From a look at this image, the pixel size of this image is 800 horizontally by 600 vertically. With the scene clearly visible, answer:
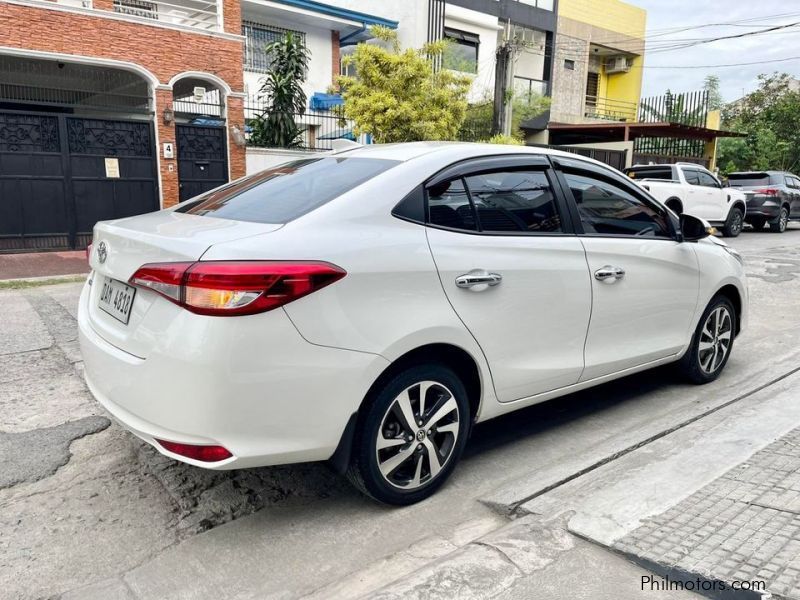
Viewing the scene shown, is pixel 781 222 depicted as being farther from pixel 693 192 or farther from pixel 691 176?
pixel 693 192

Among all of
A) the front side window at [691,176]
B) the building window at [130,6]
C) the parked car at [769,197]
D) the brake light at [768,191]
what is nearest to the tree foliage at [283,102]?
the building window at [130,6]

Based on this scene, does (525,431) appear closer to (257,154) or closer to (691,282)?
(691,282)

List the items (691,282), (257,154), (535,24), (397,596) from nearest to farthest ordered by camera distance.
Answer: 1. (397,596)
2. (691,282)
3. (257,154)
4. (535,24)

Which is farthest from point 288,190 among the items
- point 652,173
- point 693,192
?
point 652,173

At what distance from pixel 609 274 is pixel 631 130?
23283 millimetres

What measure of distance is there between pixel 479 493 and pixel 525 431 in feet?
2.92

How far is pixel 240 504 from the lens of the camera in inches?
123

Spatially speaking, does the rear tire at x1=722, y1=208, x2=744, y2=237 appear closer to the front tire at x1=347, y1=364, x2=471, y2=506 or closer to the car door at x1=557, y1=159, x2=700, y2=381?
the car door at x1=557, y1=159, x2=700, y2=381

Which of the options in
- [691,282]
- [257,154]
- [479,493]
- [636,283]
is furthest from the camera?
[257,154]

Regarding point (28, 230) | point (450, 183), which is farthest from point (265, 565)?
point (28, 230)

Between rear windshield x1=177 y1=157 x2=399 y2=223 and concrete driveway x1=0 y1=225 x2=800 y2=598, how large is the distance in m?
1.35

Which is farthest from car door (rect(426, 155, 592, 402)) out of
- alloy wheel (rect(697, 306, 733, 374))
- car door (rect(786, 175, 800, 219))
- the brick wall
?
car door (rect(786, 175, 800, 219))

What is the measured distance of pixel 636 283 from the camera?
13.1 feet

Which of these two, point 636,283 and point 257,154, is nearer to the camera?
point 636,283
